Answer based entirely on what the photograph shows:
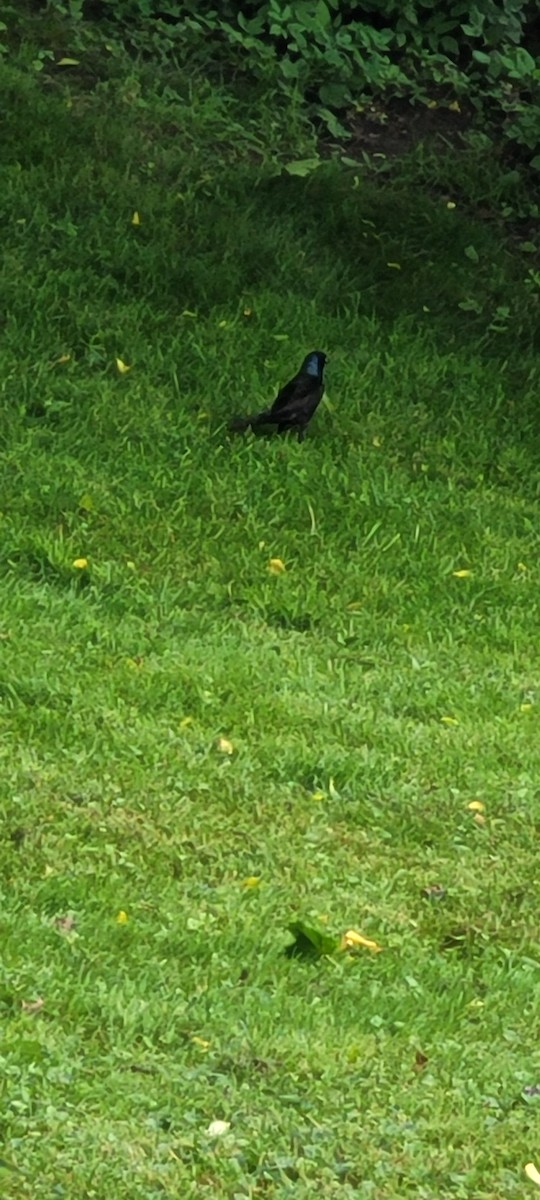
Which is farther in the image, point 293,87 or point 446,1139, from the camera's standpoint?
point 293,87

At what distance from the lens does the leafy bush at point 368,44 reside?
1025cm

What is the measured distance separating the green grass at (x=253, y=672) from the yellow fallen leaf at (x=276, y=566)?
44mm

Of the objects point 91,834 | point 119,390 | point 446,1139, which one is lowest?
point 119,390

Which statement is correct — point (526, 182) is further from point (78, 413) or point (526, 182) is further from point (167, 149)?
point (78, 413)

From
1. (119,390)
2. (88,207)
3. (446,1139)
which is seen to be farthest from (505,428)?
(446,1139)

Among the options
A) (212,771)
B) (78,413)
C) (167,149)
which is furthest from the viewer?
(167,149)

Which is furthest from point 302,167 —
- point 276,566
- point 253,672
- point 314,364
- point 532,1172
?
point 532,1172

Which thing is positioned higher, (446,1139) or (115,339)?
(446,1139)

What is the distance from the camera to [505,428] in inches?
311

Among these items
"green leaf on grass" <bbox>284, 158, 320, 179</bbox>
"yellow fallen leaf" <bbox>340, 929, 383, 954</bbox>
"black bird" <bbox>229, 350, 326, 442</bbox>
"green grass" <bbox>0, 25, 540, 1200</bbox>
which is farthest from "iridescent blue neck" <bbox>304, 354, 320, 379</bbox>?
"yellow fallen leaf" <bbox>340, 929, 383, 954</bbox>

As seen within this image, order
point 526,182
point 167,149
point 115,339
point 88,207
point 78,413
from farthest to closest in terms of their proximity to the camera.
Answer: point 526,182 < point 167,149 < point 88,207 < point 115,339 < point 78,413

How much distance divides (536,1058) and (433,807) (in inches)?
46.5

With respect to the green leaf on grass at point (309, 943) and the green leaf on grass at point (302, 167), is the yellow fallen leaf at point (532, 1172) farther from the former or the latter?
→ the green leaf on grass at point (302, 167)

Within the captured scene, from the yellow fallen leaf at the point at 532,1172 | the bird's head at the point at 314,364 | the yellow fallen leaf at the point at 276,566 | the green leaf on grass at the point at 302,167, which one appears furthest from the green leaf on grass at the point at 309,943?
the green leaf on grass at the point at 302,167
